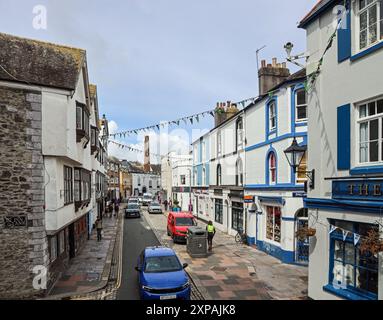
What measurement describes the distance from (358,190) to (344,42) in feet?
13.4

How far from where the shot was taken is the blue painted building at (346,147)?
25.8 feet

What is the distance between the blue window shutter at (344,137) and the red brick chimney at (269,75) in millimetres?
11799

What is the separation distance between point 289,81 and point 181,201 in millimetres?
32487

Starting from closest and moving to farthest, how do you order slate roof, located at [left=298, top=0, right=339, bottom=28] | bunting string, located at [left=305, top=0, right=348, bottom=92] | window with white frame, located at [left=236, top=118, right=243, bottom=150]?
bunting string, located at [left=305, top=0, right=348, bottom=92] → slate roof, located at [left=298, top=0, right=339, bottom=28] → window with white frame, located at [left=236, top=118, right=243, bottom=150]

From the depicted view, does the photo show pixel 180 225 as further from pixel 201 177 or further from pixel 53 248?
pixel 201 177

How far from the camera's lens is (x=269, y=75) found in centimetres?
2052

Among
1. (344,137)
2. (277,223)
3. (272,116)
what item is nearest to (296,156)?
(344,137)

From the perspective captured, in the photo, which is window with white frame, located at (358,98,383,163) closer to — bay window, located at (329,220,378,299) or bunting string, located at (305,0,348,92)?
bay window, located at (329,220,378,299)

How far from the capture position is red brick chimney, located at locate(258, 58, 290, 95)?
20359 millimetres

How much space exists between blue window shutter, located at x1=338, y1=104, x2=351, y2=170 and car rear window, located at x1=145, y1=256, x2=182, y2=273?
21.4 feet

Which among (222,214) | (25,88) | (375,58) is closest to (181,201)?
(222,214)

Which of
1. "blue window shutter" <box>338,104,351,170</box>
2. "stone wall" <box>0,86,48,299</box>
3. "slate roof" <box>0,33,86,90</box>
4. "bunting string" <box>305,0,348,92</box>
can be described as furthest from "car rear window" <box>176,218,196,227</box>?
"blue window shutter" <box>338,104,351,170</box>
